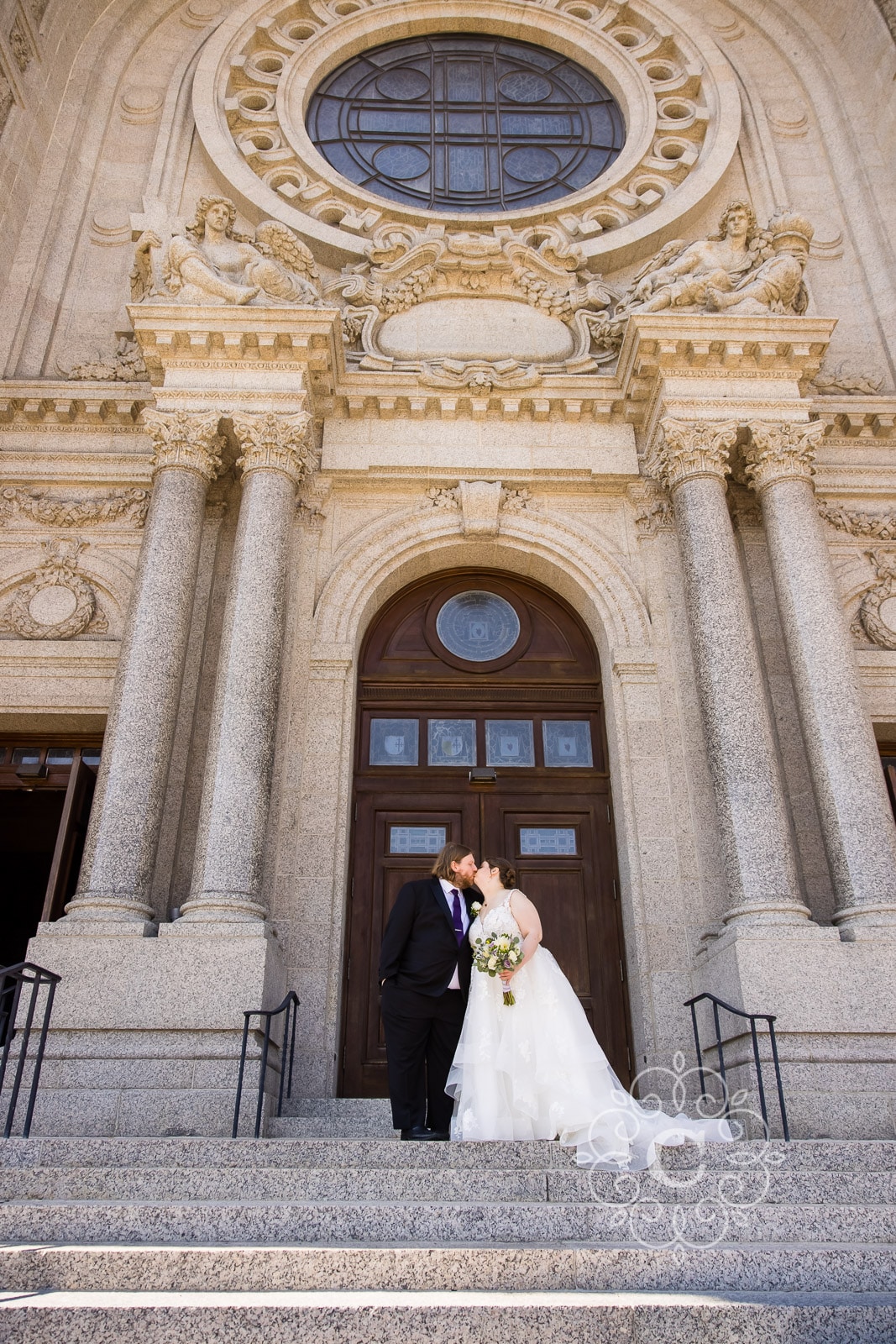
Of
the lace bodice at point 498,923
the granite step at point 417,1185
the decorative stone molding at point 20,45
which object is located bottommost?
the granite step at point 417,1185

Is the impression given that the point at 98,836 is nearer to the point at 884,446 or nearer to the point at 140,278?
the point at 140,278

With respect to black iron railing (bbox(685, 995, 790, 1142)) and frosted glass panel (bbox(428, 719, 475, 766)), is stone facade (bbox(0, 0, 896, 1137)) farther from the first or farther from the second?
frosted glass panel (bbox(428, 719, 475, 766))

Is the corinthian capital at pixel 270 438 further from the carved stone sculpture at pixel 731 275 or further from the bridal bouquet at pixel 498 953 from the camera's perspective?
the bridal bouquet at pixel 498 953

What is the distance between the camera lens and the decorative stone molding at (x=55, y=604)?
399 inches

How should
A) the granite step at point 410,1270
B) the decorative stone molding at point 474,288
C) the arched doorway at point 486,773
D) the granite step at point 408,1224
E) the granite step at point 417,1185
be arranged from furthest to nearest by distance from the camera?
the decorative stone molding at point 474,288, the arched doorway at point 486,773, the granite step at point 417,1185, the granite step at point 408,1224, the granite step at point 410,1270

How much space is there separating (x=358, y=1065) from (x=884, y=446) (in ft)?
28.3

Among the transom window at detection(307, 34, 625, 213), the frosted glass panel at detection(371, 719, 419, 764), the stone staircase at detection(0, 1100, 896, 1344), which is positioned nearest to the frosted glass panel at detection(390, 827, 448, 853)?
the frosted glass panel at detection(371, 719, 419, 764)

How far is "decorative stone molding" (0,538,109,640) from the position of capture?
33.3ft

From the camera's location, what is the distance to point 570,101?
14.7 m

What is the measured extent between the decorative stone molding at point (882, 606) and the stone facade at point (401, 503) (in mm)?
37

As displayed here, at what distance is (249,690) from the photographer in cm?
863

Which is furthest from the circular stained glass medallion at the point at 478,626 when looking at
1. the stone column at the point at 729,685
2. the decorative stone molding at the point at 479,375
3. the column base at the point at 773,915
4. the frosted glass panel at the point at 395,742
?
the column base at the point at 773,915

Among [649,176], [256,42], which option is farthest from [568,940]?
[256,42]

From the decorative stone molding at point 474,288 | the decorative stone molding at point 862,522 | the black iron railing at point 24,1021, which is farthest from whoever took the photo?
the decorative stone molding at point 474,288
